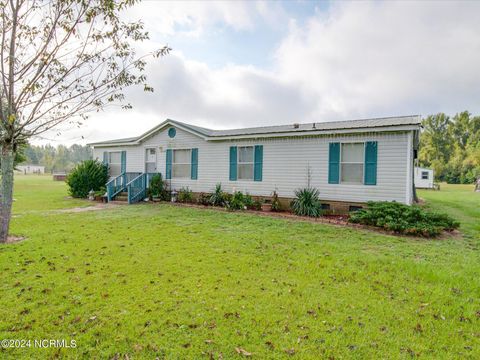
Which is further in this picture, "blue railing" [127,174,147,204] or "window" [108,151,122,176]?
"window" [108,151,122,176]

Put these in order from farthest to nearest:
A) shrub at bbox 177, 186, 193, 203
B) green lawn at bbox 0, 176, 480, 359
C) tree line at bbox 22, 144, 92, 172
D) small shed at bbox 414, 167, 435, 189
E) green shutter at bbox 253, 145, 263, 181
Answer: tree line at bbox 22, 144, 92, 172 → small shed at bbox 414, 167, 435, 189 → shrub at bbox 177, 186, 193, 203 → green shutter at bbox 253, 145, 263, 181 → green lawn at bbox 0, 176, 480, 359

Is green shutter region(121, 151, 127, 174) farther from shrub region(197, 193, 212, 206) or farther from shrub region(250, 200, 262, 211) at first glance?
shrub region(250, 200, 262, 211)

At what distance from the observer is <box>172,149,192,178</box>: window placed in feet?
46.1

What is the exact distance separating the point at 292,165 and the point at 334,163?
1676 mm

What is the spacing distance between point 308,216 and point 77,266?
7.31 meters

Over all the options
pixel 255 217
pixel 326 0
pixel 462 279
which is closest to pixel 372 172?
pixel 255 217

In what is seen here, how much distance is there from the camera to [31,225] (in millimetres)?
7973

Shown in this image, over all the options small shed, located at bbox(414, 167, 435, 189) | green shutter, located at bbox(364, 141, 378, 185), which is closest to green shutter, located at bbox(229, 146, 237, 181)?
green shutter, located at bbox(364, 141, 378, 185)

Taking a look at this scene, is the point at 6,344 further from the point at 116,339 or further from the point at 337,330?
the point at 337,330

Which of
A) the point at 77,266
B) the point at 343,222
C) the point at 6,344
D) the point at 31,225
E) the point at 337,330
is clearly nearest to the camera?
the point at 6,344

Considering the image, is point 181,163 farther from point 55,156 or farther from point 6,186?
point 55,156

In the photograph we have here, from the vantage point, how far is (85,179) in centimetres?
1548

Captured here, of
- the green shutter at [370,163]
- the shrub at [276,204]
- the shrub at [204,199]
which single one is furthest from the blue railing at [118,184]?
the green shutter at [370,163]

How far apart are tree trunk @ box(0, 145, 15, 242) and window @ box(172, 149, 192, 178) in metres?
8.16
